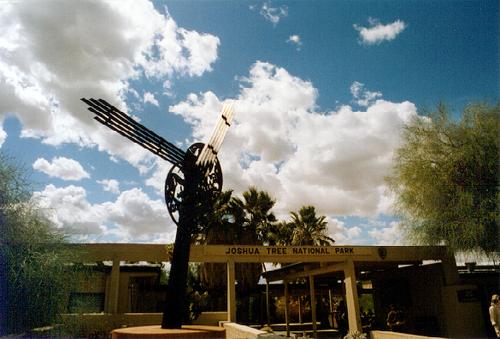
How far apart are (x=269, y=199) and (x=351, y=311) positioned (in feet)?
46.1

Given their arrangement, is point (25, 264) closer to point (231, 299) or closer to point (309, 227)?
point (231, 299)

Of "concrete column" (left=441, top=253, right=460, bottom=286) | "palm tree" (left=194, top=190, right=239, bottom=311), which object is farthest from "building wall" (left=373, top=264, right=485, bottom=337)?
"palm tree" (left=194, top=190, right=239, bottom=311)

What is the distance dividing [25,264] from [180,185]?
5.52 metres

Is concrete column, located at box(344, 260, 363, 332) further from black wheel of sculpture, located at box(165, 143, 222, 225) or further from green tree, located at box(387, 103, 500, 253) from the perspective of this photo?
black wheel of sculpture, located at box(165, 143, 222, 225)

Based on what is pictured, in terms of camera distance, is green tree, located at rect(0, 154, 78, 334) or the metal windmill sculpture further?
green tree, located at rect(0, 154, 78, 334)

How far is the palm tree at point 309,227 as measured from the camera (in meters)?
31.6

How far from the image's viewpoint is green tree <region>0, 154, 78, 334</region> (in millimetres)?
10789

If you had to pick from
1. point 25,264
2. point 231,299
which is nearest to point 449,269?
point 231,299

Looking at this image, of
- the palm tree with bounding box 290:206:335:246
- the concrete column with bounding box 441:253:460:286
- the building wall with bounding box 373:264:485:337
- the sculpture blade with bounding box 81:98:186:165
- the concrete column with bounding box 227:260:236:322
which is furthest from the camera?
the palm tree with bounding box 290:206:335:246

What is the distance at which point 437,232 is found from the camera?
18094 millimetres

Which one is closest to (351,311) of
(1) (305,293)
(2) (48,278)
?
(1) (305,293)

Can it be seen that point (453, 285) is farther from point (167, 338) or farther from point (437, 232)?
point (167, 338)

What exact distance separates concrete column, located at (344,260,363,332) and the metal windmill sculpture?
972 centimetres

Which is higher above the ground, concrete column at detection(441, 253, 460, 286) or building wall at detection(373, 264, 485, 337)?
concrete column at detection(441, 253, 460, 286)
